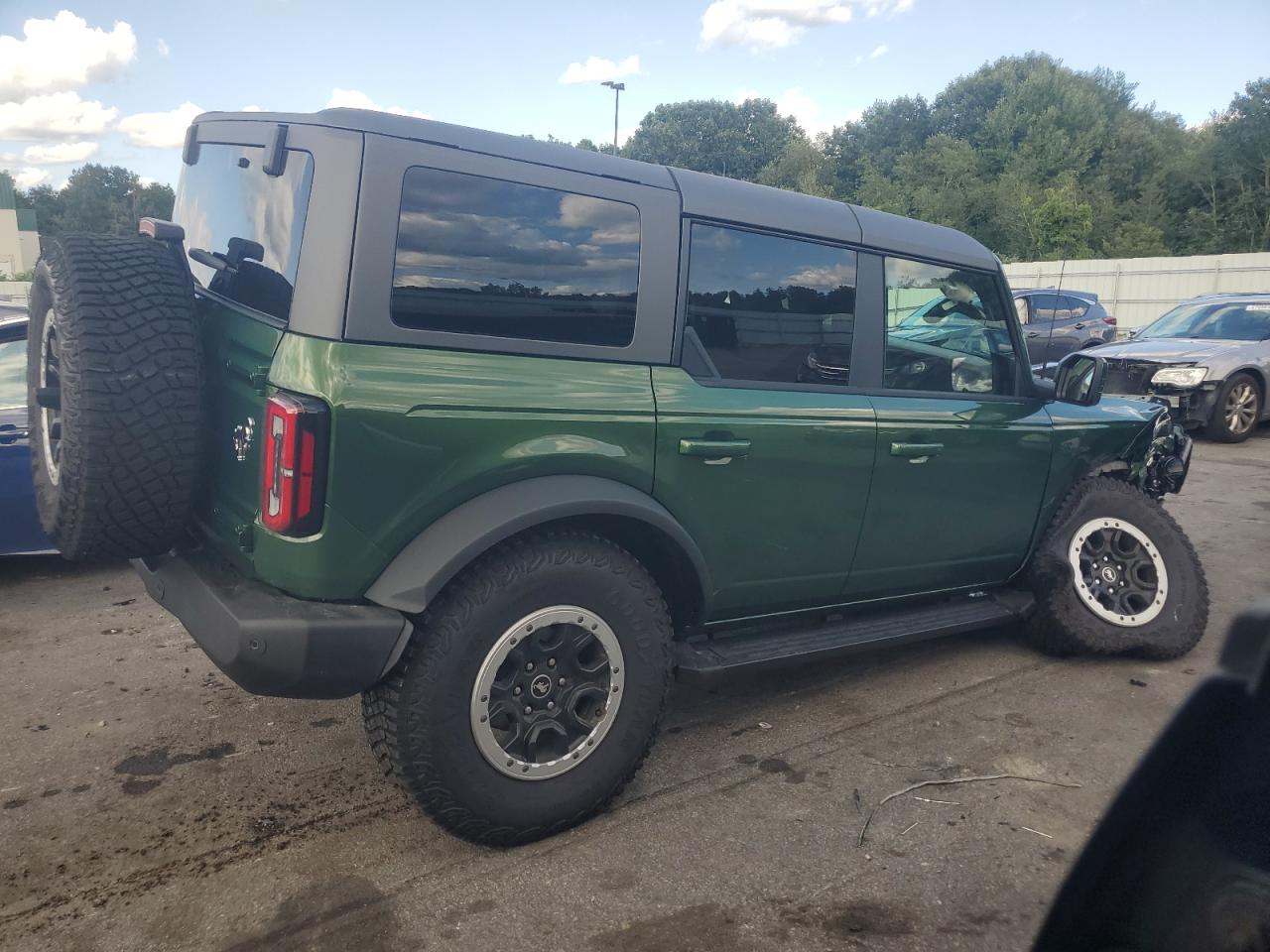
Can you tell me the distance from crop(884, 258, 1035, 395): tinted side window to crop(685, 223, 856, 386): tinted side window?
269 mm

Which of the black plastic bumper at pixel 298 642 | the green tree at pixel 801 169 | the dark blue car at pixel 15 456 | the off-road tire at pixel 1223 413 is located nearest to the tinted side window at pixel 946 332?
the black plastic bumper at pixel 298 642

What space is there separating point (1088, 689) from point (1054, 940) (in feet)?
11.1

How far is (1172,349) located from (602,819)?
10.6m

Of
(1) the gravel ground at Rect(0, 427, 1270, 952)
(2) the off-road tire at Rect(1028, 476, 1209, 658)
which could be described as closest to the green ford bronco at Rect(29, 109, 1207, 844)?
(1) the gravel ground at Rect(0, 427, 1270, 952)

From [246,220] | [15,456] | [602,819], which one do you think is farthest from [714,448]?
[15,456]

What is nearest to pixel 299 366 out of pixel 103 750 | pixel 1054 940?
pixel 103 750

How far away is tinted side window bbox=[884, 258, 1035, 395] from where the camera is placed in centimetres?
381

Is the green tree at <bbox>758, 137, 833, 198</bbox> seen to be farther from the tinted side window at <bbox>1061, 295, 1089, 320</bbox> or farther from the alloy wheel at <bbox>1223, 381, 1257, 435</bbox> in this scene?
the alloy wheel at <bbox>1223, 381, 1257, 435</bbox>

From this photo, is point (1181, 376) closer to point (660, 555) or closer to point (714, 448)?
point (714, 448)

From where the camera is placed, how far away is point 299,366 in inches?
99.0

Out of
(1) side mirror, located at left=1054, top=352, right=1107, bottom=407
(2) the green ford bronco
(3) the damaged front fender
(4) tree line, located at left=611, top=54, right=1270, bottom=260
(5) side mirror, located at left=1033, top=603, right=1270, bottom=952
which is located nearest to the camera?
(5) side mirror, located at left=1033, top=603, right=1270, bottom=952

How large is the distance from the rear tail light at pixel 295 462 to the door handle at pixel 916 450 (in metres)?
2.13

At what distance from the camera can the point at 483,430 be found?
270cm

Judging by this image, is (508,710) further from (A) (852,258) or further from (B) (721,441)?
(A) (852,258)
